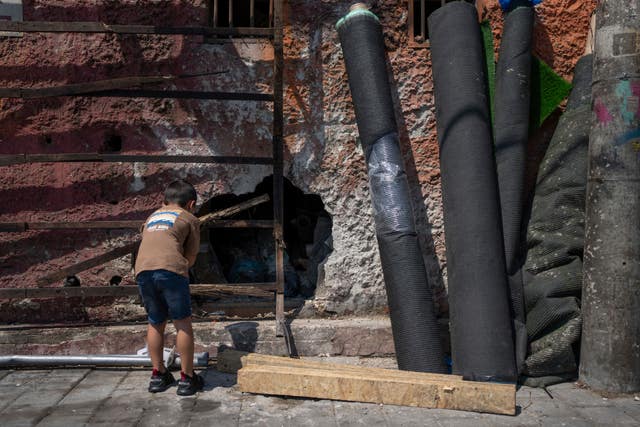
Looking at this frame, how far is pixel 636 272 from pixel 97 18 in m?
3.99

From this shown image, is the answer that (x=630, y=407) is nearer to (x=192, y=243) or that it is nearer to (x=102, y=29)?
(x=192, y=243)

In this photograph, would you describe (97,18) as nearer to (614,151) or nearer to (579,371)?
(614,151)

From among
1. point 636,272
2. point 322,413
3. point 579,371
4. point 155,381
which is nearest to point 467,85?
point 636,272

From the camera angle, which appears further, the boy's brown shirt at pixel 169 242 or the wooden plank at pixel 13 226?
the wooden plank at pixel 13 226

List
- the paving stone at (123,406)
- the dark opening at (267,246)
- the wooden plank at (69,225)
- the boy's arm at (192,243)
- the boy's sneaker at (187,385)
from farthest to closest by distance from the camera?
1. the dark opening at (267,246)
2. the wooden plank at (69,225)
3. the boy's arm at (192,243)
4. the boy's sneaker at (187,385)
5. the paving stone at (123,406)

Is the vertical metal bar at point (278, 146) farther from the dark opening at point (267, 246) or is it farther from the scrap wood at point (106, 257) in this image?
the dark opening at point (267, 246)

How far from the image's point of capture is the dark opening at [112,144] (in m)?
4.71

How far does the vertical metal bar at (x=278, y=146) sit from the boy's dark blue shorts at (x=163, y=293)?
2.87 ft

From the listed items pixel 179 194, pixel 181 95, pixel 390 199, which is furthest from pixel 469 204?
pixel 181 95

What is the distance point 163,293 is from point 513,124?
8.64 ft

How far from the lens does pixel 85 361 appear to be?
165 inches

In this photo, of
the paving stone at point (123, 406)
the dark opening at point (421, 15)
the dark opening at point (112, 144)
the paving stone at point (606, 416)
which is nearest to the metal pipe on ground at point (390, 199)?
the dark opening at point (421, 15)

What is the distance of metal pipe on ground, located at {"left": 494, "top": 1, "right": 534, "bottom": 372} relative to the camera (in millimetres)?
4359

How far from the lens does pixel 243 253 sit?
5.38 metres
